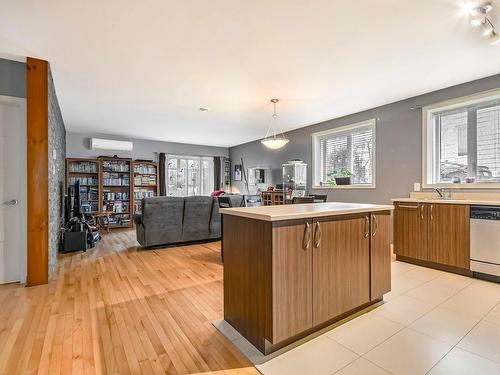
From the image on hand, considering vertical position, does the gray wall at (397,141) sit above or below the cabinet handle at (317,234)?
above

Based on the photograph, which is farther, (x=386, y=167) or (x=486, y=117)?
(x=386, y=167)

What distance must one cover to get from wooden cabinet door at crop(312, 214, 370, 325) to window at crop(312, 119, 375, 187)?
9.68ft

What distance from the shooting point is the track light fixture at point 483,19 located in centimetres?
202

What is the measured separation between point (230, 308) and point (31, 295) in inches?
84.3

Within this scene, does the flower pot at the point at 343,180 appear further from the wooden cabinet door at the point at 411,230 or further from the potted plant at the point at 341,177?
the wooden cabinet door at the point at 411,230

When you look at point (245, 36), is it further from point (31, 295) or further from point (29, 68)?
point (31, 295)

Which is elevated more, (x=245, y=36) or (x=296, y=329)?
(x=245, y=36)

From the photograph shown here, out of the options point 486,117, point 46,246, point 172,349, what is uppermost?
point 486,117

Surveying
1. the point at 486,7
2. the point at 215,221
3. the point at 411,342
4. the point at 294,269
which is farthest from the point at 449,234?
the point at 215,221

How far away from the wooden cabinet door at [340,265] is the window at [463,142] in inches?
99.7

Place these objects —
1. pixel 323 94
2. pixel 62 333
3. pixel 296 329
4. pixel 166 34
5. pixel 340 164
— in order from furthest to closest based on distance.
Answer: pixel 340 164
pixel 323 94
pixel 166 34
pixel 62 333
pixel 296 329

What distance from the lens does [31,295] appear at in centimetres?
256

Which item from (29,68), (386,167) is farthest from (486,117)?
(29,68)

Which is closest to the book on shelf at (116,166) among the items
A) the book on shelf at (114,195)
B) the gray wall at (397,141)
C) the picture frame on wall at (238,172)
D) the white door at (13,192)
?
the book on shelf at (114,195)
